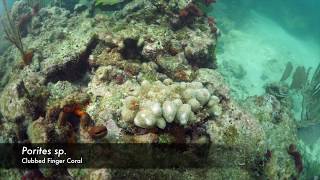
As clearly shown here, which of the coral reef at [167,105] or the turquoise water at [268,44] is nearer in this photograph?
the coral reef at [167,105]

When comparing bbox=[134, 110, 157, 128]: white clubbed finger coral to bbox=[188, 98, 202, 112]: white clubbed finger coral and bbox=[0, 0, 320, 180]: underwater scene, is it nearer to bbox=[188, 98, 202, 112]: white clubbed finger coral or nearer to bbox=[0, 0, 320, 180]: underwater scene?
bbox=[0, 0, 320, 180]: underwater scene

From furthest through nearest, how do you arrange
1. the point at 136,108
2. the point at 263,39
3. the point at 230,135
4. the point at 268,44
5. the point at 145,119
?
the point at 263,39
the point at 268,44
the point at 230,135
the point at 136,108
the point at 145,119

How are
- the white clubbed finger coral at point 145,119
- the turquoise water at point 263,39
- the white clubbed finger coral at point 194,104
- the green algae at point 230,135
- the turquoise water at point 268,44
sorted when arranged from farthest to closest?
1. the turquoise water at point 263,39
2. the turquoise water at point 268,44
3. the green algae at point 230,135
4. the white clubbed finger coral at point 194,104
5. the white clubbed finger coral at point 145,119

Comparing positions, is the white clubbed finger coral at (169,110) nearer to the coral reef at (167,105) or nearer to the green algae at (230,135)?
the coral reef at (167,105)

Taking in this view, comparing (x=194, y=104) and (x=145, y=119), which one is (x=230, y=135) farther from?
(x=145, y=119)

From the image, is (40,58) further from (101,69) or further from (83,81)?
(101,69)

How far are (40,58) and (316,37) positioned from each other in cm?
2159

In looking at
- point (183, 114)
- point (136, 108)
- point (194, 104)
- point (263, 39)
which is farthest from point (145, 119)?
point (263, 39)

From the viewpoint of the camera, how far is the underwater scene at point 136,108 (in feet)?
15.9

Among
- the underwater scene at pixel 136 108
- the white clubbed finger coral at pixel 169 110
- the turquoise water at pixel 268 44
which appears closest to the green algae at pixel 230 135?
the underwater scene at pixel 136 108

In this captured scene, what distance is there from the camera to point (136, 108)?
5.02 meters

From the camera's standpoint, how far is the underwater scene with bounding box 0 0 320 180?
485 centimetres

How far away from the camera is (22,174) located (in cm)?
541

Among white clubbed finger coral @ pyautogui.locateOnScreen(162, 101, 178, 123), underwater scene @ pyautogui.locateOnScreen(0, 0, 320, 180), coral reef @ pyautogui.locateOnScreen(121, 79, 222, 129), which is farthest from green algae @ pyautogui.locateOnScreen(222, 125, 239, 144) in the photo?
white clubbed finger coral @ pyautogui.locateOnScreen(162, 101, 178, 123)
